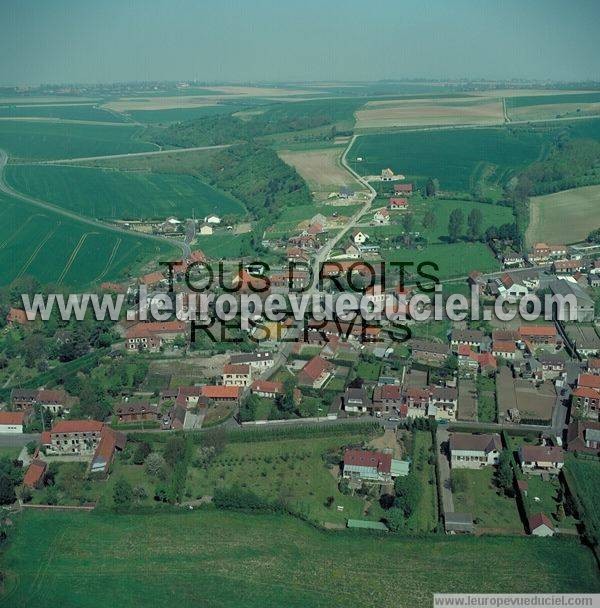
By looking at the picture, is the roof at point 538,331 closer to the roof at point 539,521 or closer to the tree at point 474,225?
the roof at point 539,521

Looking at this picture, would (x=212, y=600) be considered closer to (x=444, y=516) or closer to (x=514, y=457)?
(x=444, y=516)

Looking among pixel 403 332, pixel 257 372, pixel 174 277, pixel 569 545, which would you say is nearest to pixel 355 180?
pixel 174 277

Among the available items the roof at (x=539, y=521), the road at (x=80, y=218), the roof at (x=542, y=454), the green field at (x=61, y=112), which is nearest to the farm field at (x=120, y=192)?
the road at (x=80, y=218)

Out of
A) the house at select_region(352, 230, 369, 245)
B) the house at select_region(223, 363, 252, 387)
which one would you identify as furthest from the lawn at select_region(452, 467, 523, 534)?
the house at select_region(352, 230, 369, 245)

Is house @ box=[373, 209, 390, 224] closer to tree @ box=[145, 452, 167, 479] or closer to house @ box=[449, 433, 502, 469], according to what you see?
house @ box=[449, 433, 502, 469]

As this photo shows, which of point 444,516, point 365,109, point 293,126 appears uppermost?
point 365,109

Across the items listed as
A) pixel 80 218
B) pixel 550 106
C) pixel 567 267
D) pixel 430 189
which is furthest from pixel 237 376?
pixel 550 106
